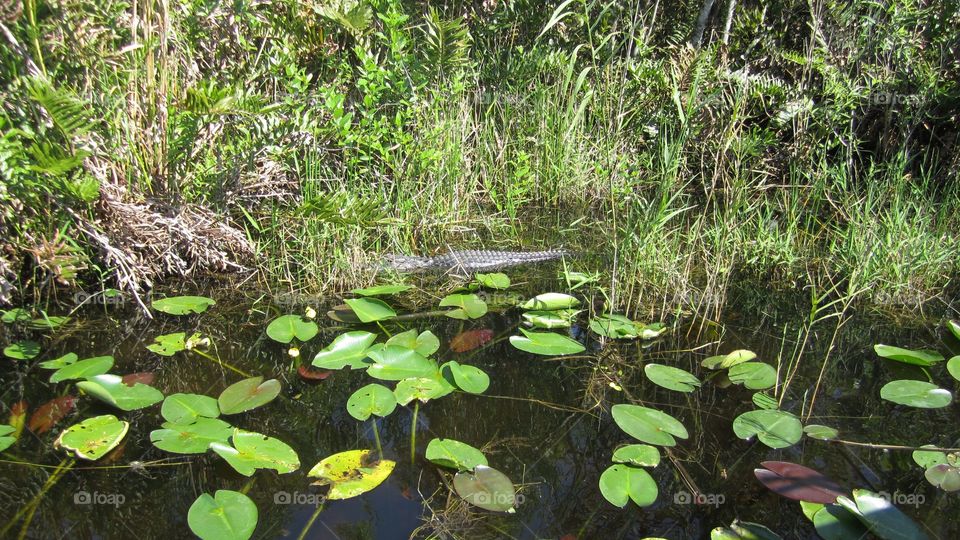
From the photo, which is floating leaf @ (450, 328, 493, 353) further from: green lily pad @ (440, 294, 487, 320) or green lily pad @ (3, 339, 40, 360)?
green lily pad @ (3, 339, 40, 360)

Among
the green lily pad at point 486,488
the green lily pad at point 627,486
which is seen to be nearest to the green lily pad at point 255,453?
the green lily pad at point 486,488

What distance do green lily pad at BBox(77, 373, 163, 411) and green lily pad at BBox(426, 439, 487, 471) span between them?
958 millimetres

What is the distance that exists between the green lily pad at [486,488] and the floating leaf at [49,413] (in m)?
1.32

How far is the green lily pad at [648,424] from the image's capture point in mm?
2170

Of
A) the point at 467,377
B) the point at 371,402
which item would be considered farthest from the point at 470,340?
the point at 371,402

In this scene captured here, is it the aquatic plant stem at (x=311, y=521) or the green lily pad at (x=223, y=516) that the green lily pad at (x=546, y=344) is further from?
the green lily pad at (x=223, y=516)

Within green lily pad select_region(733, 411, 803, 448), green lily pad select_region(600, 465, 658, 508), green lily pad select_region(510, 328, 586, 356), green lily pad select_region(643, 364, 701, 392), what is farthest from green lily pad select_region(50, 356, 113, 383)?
green lily pad select_region(733, 411, 803, 448)

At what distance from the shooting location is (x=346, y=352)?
101 inches

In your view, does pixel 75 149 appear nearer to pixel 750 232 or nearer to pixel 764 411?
pixel 764 411

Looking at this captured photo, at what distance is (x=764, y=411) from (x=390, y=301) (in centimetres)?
162

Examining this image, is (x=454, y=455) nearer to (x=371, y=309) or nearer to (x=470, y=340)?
(x=470, y=340)

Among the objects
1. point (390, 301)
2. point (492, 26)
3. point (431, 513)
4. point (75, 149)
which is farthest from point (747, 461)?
point (492, 26)

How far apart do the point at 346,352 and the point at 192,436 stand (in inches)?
24.6

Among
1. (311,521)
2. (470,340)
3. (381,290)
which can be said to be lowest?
(311,521)
